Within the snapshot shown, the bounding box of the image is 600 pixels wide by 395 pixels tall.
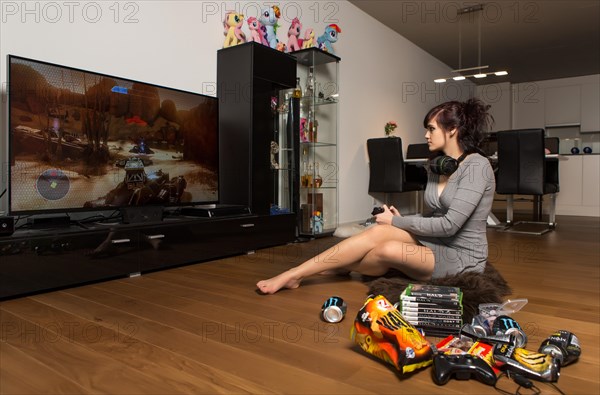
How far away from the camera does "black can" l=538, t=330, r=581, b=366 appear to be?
124cm

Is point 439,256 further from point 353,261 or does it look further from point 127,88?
point 127,88

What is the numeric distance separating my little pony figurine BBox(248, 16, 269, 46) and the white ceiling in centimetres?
182

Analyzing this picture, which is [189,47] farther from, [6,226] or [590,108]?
[590,108]

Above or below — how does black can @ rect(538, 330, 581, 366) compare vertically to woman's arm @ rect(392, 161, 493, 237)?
below

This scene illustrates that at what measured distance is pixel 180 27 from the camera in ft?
9.99

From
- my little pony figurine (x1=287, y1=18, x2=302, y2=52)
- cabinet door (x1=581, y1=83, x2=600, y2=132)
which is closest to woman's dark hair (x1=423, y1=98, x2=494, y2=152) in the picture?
my little pony figurine (x1=287, y1=18, x2=302, y2=52)

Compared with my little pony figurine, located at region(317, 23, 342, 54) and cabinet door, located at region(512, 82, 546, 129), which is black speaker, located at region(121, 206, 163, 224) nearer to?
my little pony figurine, located at region(317, 23, 342, 54)

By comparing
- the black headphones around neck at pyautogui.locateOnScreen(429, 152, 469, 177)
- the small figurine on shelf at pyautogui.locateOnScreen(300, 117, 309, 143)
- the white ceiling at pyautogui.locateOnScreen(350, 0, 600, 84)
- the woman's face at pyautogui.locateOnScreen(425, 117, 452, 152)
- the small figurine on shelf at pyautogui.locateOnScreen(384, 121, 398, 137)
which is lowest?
the black headphones around neck at pyautogui.locateOnScreen(429, 152, 469, 177)

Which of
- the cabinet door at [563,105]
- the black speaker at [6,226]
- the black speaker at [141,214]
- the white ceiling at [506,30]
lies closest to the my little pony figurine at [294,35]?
the white ceiling at [506,30]

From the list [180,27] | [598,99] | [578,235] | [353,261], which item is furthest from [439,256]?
[598,99]

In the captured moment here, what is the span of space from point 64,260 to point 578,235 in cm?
444

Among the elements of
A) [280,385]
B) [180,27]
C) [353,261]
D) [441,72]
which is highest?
[441,72]

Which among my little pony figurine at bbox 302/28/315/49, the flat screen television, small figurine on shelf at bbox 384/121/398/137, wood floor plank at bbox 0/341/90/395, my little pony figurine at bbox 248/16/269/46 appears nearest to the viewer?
Answer: wood floor plank at bbox 0/341/90/395

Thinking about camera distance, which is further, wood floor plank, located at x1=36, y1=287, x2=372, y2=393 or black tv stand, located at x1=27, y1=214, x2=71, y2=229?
black tv stand, located at x1=27, y1=214, x2=71, y2=229
